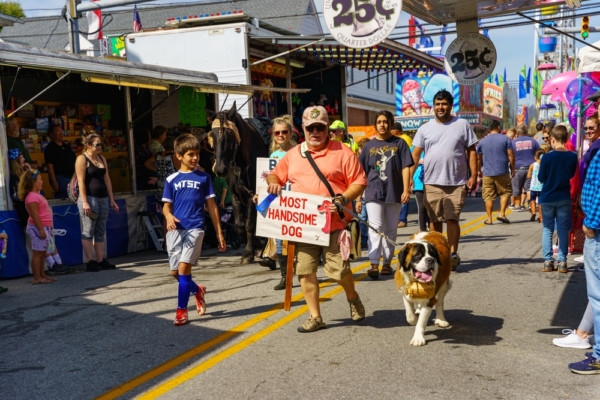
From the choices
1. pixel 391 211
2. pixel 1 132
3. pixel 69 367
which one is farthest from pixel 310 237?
pixel 1 132

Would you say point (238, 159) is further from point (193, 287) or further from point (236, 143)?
point (193, 287)

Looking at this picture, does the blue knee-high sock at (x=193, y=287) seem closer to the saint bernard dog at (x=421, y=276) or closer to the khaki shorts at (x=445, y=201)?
the saint bernard dog at (x=421, y=276)

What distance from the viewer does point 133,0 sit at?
1648cm

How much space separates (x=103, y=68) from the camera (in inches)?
446

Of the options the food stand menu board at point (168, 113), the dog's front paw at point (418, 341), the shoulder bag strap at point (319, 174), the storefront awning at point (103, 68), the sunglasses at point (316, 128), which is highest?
the storefront awning at point (103, 68)

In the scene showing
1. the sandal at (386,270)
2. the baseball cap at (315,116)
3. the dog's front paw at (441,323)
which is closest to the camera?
the baseball cap at (315,116)

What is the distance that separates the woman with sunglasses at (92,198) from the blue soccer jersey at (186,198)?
13.4 ft

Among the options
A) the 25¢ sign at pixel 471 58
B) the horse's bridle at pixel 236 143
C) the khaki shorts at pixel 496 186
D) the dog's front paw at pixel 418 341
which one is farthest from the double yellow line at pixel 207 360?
the khaki shorts at pixel 496 186

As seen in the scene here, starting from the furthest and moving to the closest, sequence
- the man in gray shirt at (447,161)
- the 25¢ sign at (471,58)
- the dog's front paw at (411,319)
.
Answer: the 25¢ sign at (471,58)
the man in gray shirt at (447,161)
the dog's front paw at (411,319)

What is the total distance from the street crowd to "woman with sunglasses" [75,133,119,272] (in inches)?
0.6

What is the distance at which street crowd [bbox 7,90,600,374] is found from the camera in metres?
6.22

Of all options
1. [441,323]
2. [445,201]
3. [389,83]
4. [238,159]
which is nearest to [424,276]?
[441,323]

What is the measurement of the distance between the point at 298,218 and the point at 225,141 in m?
4.09

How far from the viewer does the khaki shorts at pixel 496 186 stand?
15.0 meters
